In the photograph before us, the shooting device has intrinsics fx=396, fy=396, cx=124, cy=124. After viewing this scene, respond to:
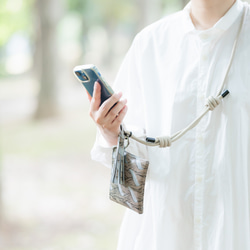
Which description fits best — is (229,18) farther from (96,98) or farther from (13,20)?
(13,20)

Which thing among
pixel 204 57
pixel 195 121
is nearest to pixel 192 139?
pixel 195 121

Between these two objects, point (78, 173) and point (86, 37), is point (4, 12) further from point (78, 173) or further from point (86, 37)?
point (78, 173)

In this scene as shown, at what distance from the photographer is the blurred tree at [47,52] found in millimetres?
4730

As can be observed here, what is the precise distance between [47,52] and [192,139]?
14.6ft

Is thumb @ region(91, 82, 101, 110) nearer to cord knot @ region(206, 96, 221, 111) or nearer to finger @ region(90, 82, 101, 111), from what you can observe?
finger @ region(90, 82, 101, 111)

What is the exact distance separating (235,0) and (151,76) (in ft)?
0.70

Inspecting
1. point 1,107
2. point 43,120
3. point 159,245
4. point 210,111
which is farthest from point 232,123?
point 1,107

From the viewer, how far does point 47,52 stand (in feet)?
16.2

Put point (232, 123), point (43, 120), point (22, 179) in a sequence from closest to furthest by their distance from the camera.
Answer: point (232, 123), point (22, 179), point (43, 120)

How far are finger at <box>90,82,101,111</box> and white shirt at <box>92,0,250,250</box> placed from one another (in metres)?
0.11

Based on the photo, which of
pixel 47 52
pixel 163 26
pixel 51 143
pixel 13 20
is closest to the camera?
pixel 163 26

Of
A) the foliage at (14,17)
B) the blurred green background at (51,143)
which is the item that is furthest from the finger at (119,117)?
the foliage at (14,17)

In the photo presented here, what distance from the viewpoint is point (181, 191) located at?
0.75 m

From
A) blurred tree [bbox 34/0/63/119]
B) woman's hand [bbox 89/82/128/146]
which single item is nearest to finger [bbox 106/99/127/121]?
woman's hand [bbox 89/82/128/146]
